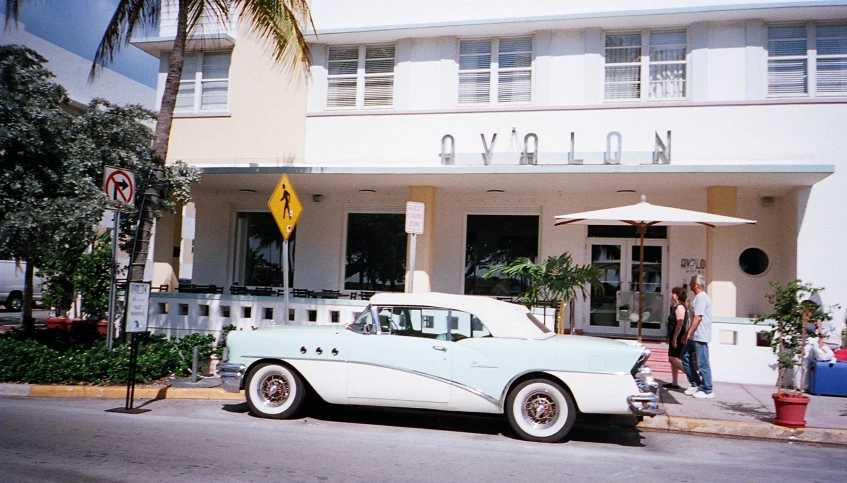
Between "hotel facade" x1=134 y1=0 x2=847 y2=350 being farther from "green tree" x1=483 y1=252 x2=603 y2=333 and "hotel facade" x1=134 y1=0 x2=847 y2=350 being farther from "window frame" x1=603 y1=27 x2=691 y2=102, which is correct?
"green tree" x1=483 y1=252 x2=603 y2=333

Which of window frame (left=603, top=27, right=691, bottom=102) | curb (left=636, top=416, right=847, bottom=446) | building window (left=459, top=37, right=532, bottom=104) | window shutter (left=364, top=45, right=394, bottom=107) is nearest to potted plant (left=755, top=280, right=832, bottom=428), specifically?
curb (left=636, top=416, right=847, bottom=446)

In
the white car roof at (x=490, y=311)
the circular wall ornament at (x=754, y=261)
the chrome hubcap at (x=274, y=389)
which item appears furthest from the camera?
the circular wall ornament at (x=754, y=261)

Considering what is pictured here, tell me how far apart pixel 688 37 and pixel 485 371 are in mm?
9157

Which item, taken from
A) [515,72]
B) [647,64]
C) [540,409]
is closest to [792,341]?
[540,409]

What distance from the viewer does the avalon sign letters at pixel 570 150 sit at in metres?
12.1

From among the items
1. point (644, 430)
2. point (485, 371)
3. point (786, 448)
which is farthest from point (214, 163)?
point (786, 448)

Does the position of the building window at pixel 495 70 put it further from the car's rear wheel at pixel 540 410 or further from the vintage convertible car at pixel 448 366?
the car's rear wheel at pixel 540 410

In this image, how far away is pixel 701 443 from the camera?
7699 millimetres

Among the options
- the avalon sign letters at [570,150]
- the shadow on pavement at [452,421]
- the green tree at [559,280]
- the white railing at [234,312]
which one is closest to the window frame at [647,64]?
the avalon sign letters at [570,150]

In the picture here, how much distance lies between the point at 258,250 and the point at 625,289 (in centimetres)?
879

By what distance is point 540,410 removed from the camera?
741 centimetres

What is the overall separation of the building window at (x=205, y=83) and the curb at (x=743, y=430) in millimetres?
11523

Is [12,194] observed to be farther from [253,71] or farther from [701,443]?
[701,443]

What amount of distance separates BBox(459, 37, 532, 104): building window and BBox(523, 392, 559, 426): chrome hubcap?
8.00 meters
